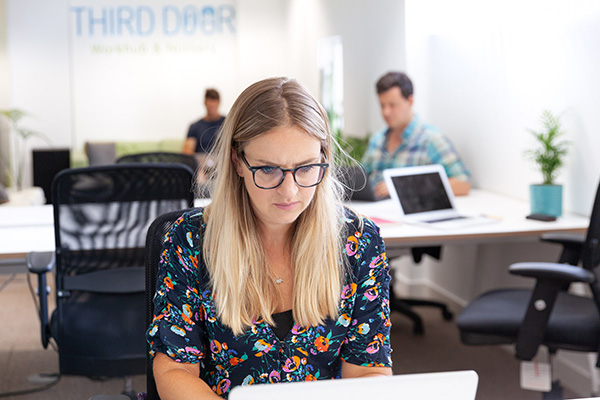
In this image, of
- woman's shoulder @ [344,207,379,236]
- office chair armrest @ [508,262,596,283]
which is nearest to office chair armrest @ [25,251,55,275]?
woman's shoulder @ [344,207,379,236]

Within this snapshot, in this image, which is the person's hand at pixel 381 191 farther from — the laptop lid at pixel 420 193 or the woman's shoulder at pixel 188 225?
the woman's shoulder at pixel 188 225

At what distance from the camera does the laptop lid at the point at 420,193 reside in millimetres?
3221

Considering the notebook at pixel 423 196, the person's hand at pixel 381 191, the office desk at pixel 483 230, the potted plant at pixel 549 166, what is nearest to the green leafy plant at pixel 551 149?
the potted plant at pixel 549 166

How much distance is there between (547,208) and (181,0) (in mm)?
7128

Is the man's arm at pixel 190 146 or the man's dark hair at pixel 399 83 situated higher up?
the man's dark hair at pixel 399 83

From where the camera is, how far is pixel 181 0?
9320 millimetres

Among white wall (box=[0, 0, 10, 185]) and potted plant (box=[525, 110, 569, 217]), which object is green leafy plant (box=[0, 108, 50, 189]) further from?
potted plant (box=[525, 110, 569, 217])

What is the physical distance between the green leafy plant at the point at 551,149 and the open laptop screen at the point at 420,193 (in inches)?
17.6

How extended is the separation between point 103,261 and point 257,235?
4.10 ft

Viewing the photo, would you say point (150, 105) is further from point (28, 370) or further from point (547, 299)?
point (547, 299)

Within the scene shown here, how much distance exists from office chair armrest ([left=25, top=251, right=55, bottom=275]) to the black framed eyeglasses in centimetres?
139

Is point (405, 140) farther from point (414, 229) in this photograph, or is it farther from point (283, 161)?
point (283, 161)

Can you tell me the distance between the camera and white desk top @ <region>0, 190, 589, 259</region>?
2.88 m

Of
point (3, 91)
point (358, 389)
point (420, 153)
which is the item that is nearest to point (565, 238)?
point (420, 153)
